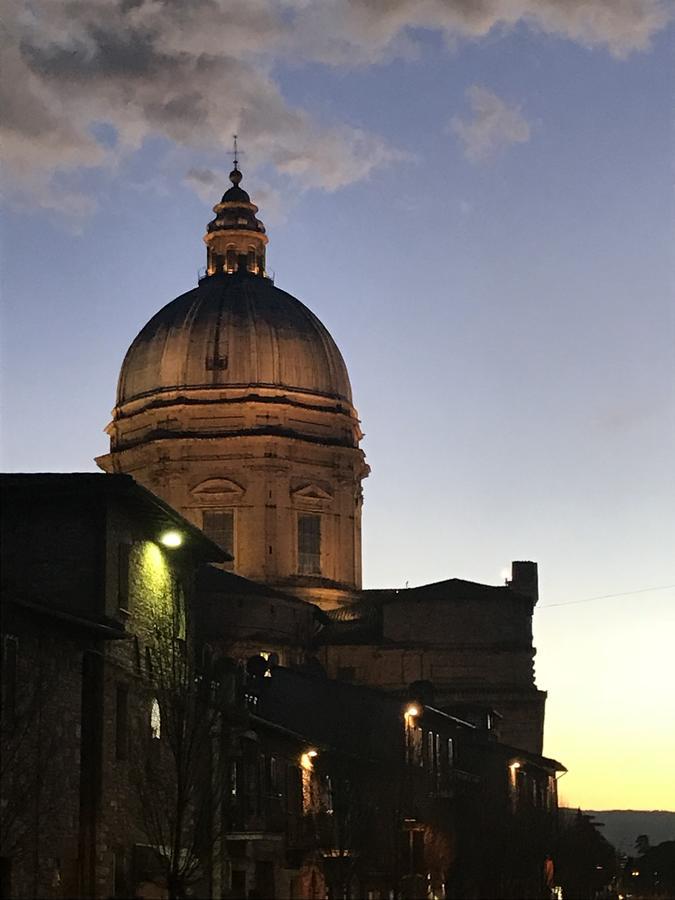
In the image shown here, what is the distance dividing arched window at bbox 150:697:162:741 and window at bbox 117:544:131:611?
3.57 meters

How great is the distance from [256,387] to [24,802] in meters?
71.5

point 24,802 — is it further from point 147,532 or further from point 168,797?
point 147,532

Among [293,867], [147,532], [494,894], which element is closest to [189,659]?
[147,532]

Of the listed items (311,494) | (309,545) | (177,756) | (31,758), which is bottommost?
(31,758)

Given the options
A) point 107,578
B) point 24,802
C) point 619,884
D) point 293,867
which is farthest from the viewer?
point 619,884

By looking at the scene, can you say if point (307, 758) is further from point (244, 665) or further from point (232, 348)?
point (232, 348)

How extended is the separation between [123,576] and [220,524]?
6099 centimetres

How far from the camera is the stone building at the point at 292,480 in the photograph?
105 meters

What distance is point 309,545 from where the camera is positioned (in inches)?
4318

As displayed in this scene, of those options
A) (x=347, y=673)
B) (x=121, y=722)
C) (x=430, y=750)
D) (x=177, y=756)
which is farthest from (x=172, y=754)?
(x=347, y=673)

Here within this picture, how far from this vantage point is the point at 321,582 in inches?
4294

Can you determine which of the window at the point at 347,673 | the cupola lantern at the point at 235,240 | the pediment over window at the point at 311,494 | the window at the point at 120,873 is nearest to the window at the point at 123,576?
the window at the point at 120,873

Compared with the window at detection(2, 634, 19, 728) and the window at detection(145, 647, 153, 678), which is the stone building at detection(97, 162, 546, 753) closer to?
the window at detection(145, 647, 153, 678)

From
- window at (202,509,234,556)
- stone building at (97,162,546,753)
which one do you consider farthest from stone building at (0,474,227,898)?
window at (202,509,234,556)
